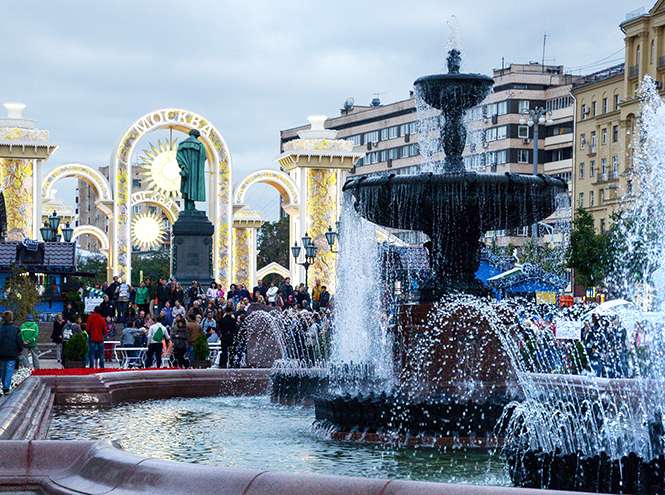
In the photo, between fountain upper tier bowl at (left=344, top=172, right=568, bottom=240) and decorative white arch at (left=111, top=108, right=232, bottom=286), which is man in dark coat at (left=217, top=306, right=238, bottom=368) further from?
decorative white arch at (left=111, top=108, right=232, bottom=286)

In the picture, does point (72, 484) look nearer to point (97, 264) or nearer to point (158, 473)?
point (158, 473)

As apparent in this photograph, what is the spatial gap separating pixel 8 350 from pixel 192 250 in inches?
626

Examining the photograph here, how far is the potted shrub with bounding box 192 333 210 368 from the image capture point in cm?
1694

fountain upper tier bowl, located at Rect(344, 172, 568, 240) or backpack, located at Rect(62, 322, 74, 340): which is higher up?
fountain upper tier bowl, located at Rect(344, 172, 568, 240)

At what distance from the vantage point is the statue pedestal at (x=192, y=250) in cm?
2859

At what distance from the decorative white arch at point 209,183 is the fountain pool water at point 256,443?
71.9 ft

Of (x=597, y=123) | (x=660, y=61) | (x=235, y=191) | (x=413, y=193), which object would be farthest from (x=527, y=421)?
(x=597, y=123)

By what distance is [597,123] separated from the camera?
197ft

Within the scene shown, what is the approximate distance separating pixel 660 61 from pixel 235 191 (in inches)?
871

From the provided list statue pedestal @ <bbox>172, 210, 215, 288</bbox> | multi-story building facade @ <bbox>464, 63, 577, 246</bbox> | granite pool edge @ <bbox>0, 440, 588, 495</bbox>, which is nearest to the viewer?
granite pool edge @ <bbox>0, 440, 588, 495</bbox>

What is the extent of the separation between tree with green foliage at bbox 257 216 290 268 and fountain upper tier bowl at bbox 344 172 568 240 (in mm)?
79594

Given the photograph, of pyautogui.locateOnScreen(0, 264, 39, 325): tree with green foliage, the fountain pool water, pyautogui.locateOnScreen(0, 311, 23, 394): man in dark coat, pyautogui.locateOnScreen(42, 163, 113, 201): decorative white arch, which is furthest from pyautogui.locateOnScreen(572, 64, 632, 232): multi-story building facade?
the fountain pool water

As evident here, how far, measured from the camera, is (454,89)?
33.6 feet

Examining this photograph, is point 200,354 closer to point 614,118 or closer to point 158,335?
point 158,335
